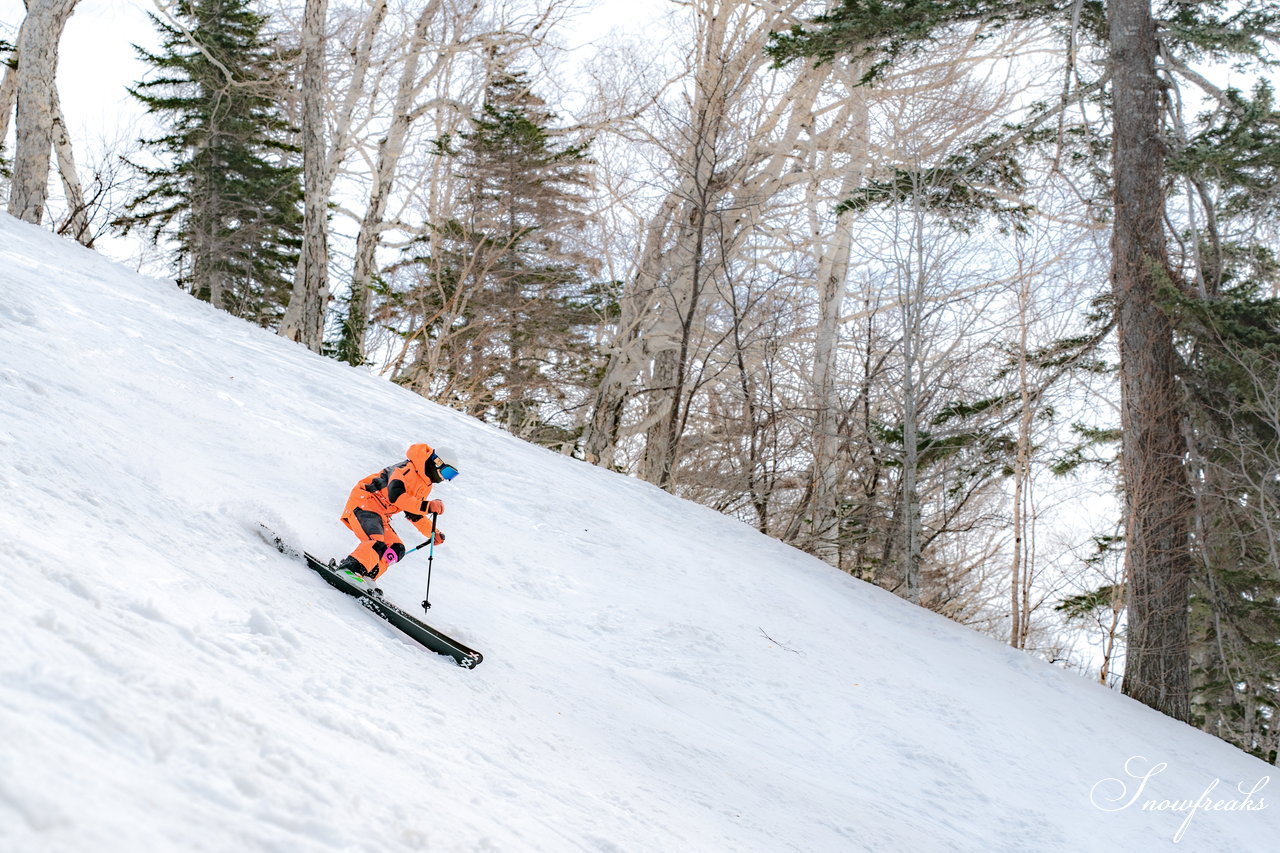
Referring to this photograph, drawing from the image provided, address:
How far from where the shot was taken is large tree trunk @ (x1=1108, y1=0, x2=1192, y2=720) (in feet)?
28.2

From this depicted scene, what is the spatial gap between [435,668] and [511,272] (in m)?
13.0

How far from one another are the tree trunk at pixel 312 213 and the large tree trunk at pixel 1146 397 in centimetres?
996

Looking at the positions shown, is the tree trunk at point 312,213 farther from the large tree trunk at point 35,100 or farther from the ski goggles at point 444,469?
the ski goggles at point 444,469

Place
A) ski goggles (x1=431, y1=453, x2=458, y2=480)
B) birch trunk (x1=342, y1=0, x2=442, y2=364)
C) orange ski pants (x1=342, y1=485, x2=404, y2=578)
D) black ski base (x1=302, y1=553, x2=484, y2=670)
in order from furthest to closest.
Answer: birch trunk (x1=342, y1=0, x2=442, y2=364) → ski goggles (x1=431, y1=453, x2=458, y2=480) → orange ski pants (x1=342, y1=485, x2=404, y2=578) → black ski base (x1=302, y1=553, x2=484, y2=670)

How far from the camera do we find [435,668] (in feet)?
12.8

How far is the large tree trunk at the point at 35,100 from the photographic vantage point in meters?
9.98

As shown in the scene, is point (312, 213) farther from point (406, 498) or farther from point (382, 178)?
point (406, 498)

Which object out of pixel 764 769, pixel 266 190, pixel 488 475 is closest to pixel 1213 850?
pixel 764 769

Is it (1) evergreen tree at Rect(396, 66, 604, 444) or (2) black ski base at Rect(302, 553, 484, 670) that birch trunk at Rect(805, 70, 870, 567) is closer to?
(1) evergreen tree at Rect(396, 66, 604, 444)

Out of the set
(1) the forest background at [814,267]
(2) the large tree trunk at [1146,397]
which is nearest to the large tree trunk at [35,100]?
(1) the forest background at [814,267]
